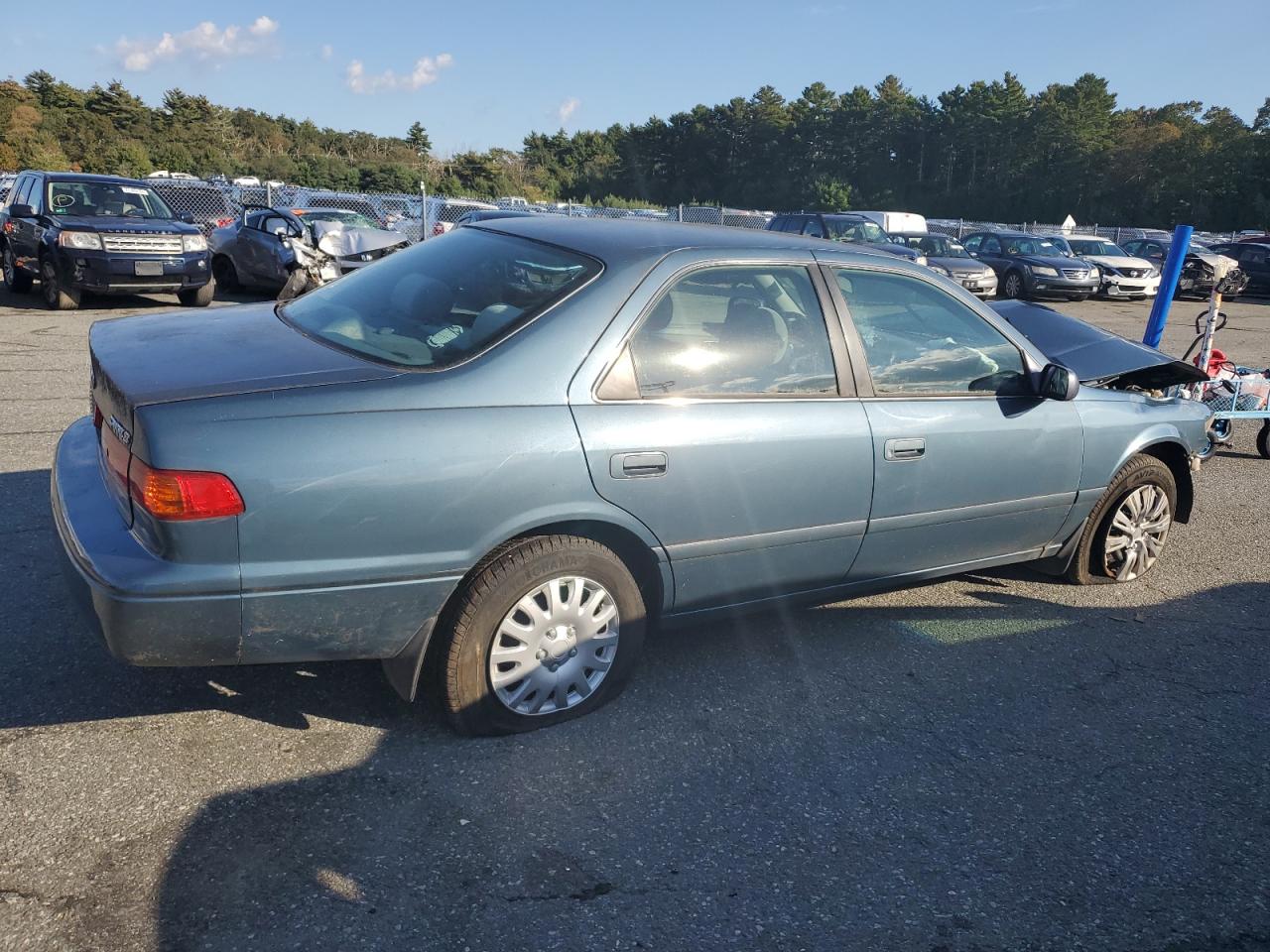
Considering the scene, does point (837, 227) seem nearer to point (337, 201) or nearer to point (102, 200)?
point (337, 201)

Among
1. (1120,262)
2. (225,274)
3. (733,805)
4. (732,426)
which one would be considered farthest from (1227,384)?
(1120,262)

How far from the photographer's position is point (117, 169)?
2100 inches

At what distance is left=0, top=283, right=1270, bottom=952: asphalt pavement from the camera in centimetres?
249

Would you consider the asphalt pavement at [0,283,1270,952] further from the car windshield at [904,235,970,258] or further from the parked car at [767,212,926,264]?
the car windshield at [904,235,970,258]

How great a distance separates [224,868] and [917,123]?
9130cm

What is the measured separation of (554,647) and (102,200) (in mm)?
12146

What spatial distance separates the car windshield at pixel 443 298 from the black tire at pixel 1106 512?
2808 mm

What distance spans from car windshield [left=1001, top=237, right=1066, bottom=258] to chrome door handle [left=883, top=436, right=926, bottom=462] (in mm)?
20942

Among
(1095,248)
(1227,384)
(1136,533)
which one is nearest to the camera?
(1136,533)

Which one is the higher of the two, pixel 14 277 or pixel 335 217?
pixel 335 217

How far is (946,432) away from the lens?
3.92m

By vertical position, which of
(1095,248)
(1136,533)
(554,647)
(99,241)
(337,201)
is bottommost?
(554,647)

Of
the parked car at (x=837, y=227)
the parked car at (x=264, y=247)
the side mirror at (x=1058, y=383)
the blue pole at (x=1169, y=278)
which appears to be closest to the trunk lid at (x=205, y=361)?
the side mirror at (x=1058, y=383)

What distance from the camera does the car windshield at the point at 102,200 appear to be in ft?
40.8
